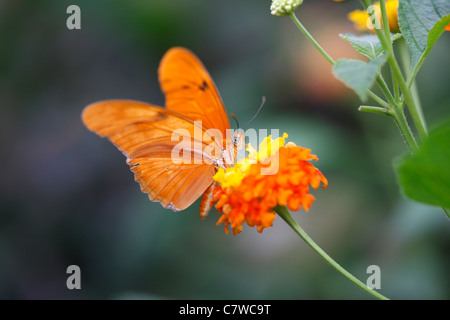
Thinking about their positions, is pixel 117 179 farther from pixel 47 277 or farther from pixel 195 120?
pixel 195 120

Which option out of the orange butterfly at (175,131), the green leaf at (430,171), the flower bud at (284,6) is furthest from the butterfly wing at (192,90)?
the green leaf at (430,171)

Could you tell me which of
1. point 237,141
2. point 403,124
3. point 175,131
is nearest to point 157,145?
point 175,131

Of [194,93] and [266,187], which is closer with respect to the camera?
[266,187]

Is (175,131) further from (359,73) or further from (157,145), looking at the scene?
(359,73)

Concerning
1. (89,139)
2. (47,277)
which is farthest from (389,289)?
(89,139)

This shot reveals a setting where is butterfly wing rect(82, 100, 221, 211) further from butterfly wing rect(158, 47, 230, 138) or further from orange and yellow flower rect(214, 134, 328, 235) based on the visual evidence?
orange and yellow flower rect(214, 134, 328, 235)

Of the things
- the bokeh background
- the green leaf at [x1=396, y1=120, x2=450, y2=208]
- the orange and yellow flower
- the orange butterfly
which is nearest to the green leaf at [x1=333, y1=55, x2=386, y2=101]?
the green leaf at [x1=396, y1=120, x2=450, y2=208]

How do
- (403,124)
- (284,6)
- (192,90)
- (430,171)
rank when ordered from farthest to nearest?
(192,90) < (284,6) < (403,124) < (430,171)
